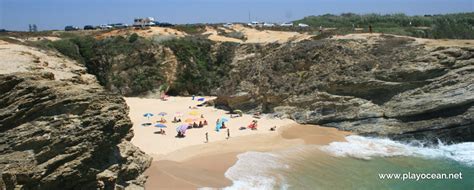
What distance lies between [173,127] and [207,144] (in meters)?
5.57

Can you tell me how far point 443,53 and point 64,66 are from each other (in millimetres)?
24561

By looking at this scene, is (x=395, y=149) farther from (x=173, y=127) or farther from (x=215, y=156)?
(x=173, y=127)

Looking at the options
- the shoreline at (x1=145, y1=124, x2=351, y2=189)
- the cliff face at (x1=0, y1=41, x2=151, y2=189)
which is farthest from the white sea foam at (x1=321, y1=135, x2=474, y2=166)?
the cliff face at (x1=0, y1=41, x2=151, y2=189)

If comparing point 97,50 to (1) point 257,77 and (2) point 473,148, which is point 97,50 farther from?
(2) point 473,148

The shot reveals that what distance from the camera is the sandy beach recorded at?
22.1 meters

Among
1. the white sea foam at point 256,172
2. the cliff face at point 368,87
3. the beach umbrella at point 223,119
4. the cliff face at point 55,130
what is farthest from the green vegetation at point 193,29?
the cliff face at point 55,130

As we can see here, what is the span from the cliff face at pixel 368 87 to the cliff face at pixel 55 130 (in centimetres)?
1978

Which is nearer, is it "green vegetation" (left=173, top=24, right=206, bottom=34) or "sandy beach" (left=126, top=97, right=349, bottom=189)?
"sandy beach" (left=126, top=97, right=349, bottom=189)

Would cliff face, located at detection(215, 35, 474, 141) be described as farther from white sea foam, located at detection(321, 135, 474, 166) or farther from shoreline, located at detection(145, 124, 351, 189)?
shoreline, located at detection(145, 124, 351, 189)

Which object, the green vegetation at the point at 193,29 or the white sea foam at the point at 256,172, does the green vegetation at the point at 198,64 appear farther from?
the white sea foam at the point at 256,172

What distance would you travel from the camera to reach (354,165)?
2462 centimetres

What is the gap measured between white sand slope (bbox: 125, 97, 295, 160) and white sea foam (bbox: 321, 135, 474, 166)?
6.19m

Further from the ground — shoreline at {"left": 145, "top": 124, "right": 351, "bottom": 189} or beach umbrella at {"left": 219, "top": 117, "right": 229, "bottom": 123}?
beach umbrella at {"left": 219, "top": 117, "right": 229, "bottom": 123}

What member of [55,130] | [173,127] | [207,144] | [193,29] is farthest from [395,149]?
[193,29]
